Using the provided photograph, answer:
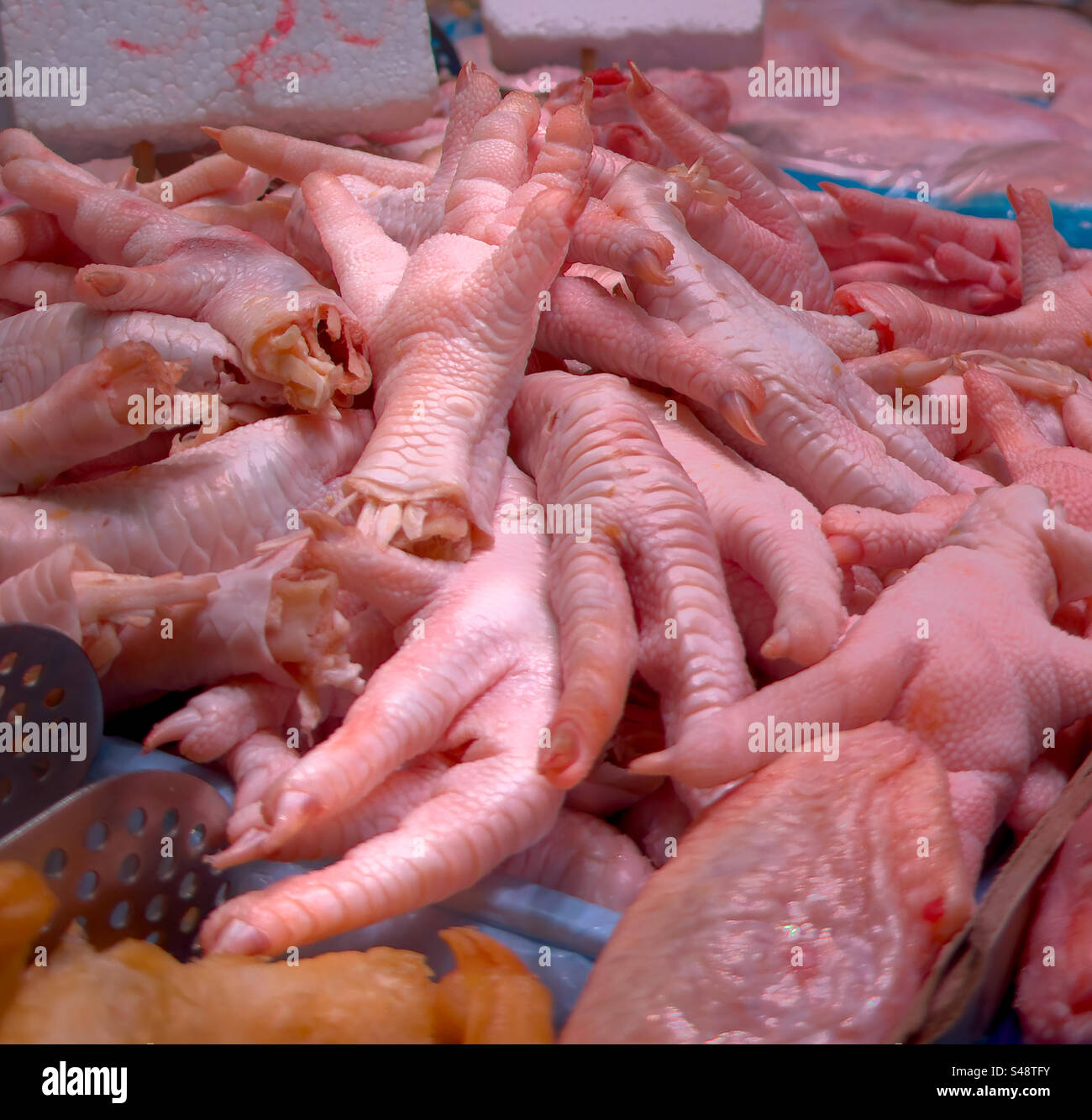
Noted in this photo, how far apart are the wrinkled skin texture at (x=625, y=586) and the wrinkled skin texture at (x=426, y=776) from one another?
55 mm

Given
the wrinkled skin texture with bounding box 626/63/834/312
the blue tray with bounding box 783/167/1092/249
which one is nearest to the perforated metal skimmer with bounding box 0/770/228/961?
the wrinkled skin texture with bounding box 626/63/834/312

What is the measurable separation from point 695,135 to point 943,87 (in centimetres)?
153

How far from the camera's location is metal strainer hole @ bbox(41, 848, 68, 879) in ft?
2.55

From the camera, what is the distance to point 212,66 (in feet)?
6.18

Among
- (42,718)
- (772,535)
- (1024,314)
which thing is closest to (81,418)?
(42,718)

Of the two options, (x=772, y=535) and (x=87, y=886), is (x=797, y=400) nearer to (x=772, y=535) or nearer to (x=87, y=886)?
(x=772, y=535)

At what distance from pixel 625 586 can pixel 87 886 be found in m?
0.53

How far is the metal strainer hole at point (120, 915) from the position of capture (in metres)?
0.81

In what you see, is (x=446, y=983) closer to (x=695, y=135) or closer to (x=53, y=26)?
(x=695, y=135)

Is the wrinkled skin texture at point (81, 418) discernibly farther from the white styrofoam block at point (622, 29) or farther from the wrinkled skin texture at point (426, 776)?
the white styrofoam block at point (622, 29)

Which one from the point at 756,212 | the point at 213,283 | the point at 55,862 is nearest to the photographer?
the point at 55,862

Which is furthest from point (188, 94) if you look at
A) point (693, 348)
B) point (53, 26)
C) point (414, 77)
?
point (693, 348)

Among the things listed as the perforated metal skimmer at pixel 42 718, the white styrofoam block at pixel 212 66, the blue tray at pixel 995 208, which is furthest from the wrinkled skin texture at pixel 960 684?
the white styrofoam block at pixel 212 66

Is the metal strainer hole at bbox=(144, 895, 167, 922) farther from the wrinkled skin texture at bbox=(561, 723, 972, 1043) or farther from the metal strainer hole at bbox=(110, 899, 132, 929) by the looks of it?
the wrinkled skin texture at bbox=(561, 723, 972, 1043)
